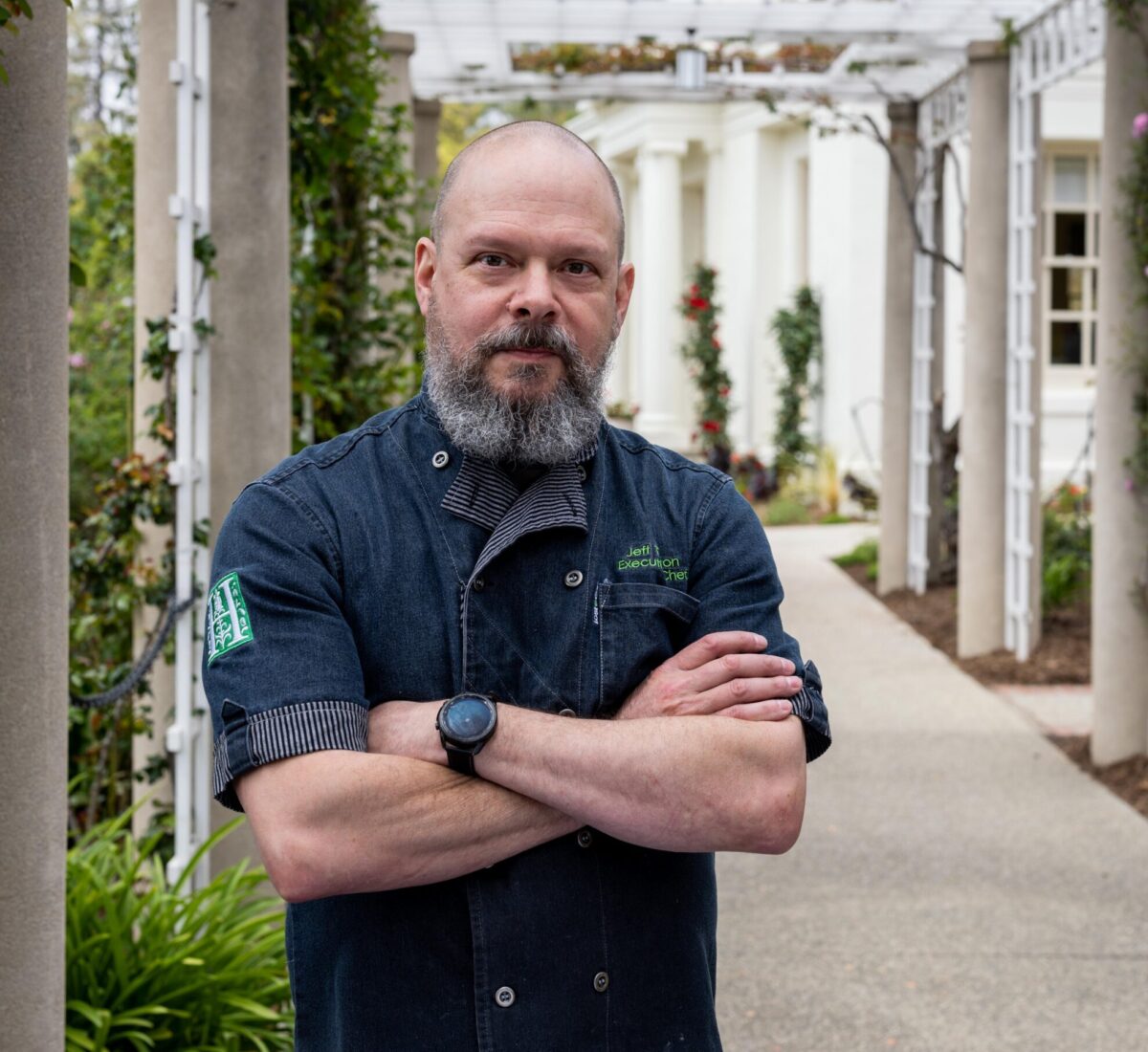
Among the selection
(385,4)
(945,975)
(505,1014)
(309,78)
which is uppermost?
(385,4)

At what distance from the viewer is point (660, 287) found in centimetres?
2262

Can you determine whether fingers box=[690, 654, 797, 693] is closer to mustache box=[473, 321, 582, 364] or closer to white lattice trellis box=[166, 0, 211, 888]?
mustache box=[473, 321, 582, 364]

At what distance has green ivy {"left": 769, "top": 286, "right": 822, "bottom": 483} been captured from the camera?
1803 centimetres

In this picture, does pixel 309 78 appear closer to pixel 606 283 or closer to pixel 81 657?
pixel 81 657

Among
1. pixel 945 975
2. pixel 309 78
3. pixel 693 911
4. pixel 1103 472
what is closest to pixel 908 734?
pixel 1103 472

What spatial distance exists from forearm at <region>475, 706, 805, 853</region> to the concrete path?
2.47m

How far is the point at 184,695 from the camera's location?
14.7ft

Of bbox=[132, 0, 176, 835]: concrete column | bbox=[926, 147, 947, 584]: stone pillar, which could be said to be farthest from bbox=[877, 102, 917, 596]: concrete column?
bbox=[132, 0, 176, 835]: concrete column

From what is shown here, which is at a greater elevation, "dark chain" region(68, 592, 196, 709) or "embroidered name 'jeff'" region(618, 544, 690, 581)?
"embroidered name 'jeff'" region(618, 544, 690, 581)

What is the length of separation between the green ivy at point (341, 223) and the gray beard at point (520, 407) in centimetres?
415

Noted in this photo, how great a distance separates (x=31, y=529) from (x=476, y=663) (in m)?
0.97

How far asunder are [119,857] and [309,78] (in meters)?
3.07

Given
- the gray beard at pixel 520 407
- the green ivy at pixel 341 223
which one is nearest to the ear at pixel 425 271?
the gray beard at pixel 520 407

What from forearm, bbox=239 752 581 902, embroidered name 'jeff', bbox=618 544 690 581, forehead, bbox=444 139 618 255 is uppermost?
forehead, bbox=444 139 618 255
